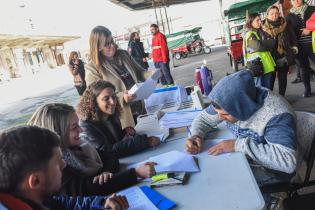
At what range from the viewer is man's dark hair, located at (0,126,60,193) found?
100cm

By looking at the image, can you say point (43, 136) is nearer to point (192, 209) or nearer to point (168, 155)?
point (192, 209)

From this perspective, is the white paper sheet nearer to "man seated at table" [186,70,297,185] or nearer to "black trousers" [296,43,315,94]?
"man seated at table" [186,70,297,185]

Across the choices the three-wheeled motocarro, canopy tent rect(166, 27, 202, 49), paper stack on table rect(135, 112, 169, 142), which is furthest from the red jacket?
canopy tent rect(166, 27, 202, 49)

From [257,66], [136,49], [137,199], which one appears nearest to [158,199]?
[137,199]

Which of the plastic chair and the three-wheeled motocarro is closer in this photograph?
the plastic chair

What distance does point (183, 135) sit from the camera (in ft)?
6.68

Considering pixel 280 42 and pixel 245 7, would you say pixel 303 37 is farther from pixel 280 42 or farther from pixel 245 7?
pixel 245 7

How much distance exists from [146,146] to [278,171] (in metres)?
0.76

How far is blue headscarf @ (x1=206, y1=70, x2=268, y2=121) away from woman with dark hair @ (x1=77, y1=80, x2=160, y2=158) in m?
0.60

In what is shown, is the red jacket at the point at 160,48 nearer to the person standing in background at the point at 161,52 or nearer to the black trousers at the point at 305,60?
the person standing in background at the point at 161,52

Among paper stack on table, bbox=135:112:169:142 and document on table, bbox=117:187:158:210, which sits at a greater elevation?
document on table, bbox=117:187:158:210

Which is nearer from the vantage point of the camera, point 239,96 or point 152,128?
point 239,96

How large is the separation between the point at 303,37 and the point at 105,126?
4041 millimetres

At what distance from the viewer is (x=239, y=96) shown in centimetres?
147
